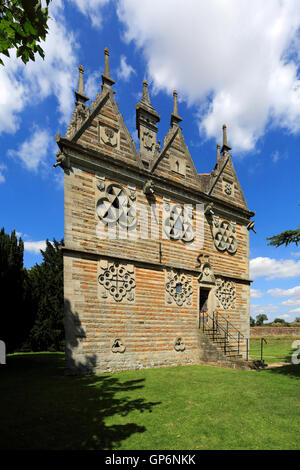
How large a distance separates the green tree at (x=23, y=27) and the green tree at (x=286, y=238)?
11.9m

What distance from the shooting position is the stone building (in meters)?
11.4

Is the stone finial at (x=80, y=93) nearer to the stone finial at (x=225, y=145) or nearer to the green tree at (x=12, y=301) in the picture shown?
the green tree at (x=12, y=301)

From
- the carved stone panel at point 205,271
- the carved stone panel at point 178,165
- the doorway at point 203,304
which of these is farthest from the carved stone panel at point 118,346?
the carved stone panel at point 178,165

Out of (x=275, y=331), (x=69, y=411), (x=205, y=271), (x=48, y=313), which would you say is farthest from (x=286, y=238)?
(x=275, y=331)

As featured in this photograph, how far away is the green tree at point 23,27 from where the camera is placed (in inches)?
152

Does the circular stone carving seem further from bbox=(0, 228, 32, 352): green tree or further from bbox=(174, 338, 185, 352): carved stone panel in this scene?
bbox=(0, 228, 32, 352): green tree

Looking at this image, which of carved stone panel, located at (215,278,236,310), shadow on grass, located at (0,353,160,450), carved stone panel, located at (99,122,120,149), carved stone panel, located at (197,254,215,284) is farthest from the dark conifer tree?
carved stone panel, located at (215,278,236,310)

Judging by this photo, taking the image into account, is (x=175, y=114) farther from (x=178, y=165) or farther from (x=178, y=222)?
(x=178, y=222)

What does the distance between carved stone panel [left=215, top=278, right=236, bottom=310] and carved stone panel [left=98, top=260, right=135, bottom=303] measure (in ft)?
21.1

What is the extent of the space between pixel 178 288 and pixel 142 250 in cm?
306

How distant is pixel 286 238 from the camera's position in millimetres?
12828

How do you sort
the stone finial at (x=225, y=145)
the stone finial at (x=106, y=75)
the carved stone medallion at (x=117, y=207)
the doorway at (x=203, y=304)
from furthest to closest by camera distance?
the stone finial at (x=225, y=145) → the doorway at (x=203, y=304) → the stone finial at (x=106, y=75) → the carved stone medallion at (x=117, y=207)

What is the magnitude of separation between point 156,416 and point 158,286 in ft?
25.8
